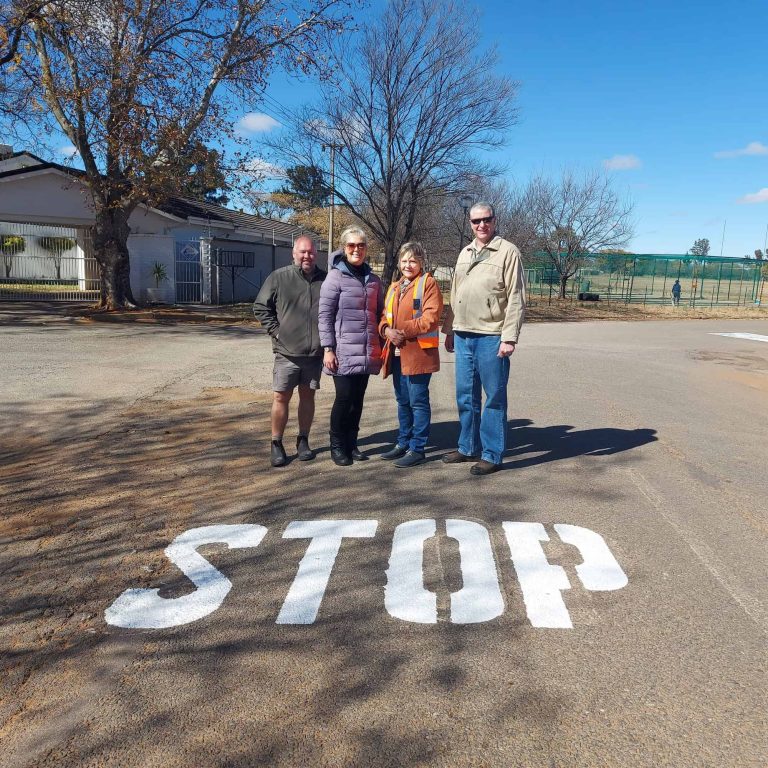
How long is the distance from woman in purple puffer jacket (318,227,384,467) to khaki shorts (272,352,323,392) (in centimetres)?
20

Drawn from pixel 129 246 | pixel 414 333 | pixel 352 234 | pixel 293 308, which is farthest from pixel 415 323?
pixel 129 246

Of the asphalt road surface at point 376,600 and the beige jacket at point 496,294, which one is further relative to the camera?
the beige jacket at point 496,294

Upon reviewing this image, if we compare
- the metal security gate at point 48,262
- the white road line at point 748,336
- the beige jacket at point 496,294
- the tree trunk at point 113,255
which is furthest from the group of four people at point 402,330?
the metal security gate at point 48,262

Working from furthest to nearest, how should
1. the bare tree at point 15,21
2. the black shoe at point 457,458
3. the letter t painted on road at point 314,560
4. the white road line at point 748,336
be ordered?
the white road line at point 748,336, the bare tree at point 15,21, the black shoe at point 457,458, the letter t painted on road at point 314,560

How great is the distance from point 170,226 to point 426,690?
947 inches

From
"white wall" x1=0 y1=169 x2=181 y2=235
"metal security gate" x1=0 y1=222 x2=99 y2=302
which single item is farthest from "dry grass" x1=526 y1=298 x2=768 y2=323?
"metal security gate" x1=0 y1=222 x2=99 y2=302

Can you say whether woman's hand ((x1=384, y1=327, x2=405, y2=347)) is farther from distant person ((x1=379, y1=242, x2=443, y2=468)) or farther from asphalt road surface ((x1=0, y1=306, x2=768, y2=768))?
asphalt road surface ((x1=0, y1=306, x2=768, y2=768))

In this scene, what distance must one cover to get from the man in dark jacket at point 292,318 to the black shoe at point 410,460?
928 mm

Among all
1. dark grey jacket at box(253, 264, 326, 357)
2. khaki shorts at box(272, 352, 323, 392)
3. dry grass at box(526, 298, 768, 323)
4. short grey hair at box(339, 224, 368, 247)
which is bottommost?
dry grass at box(526, 298, 768, 323)

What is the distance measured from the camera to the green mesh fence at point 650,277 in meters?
36.8

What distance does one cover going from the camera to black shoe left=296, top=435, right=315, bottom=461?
18.3 feet

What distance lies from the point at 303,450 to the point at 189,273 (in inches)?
841

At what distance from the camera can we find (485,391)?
527cm

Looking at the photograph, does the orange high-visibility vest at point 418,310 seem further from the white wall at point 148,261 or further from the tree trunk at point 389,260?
the white wall at point 148,261
